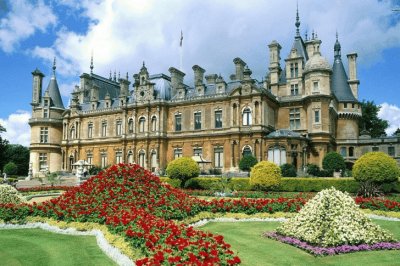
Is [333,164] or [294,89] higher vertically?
[294,89]

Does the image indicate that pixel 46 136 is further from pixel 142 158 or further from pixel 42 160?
pixel 142 158

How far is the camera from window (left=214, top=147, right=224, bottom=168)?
38562 mm

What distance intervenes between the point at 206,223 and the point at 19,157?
199 feet

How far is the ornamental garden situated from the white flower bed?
0.14ft

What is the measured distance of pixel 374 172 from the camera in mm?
22141

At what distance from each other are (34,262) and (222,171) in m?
30.3

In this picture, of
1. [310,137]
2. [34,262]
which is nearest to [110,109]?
[310,137]

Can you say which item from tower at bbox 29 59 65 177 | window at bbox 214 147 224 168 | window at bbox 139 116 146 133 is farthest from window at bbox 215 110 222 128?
tower at bbox 29 59 65 177

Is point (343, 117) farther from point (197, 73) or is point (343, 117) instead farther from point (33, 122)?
point (33, 122)

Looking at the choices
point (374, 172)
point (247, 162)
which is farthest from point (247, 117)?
point (374, 172)

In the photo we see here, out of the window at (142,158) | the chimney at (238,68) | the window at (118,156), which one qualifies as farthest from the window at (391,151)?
the window at (118,156)

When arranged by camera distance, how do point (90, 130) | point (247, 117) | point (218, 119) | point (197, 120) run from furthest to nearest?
point (90, 130) < point (197, 120) < point (218, 119) < point (247, 117)

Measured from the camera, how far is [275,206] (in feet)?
51.1

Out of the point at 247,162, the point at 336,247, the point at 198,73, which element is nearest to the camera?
the point at 336,247
